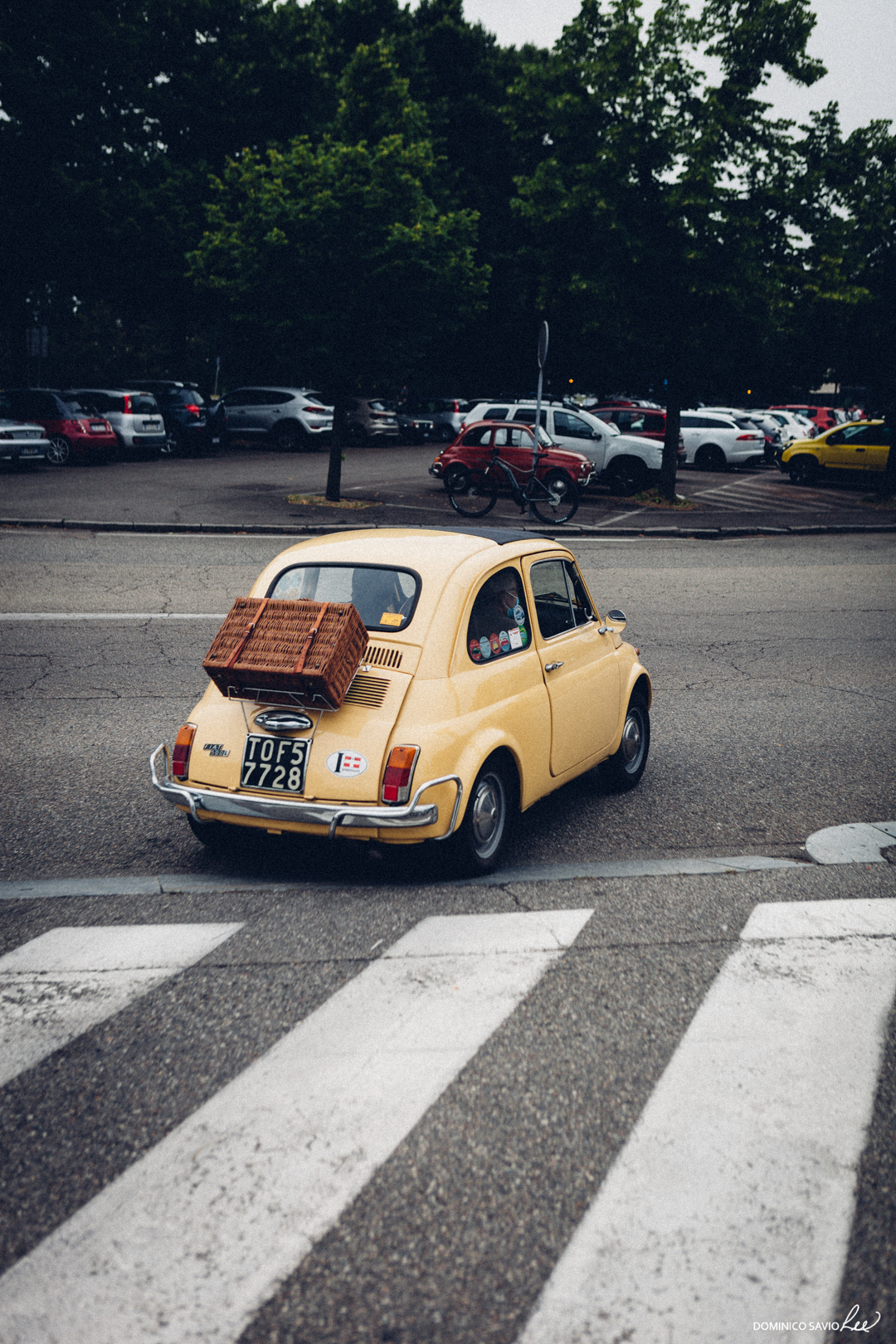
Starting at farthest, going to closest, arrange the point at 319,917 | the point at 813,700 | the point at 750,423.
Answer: the point at 750,423, the point at 813,700, the point at 319,917

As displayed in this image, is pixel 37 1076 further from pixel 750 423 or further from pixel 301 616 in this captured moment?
pixel 750 423

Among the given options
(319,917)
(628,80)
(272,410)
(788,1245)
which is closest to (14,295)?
(272,410)

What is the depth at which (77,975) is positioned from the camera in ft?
14.6

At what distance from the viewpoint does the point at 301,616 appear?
5.34 m

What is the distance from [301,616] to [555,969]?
1951 mm

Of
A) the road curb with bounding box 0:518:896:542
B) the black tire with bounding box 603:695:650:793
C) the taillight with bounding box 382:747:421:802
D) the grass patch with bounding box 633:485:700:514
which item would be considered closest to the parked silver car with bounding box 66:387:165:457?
the road curb with bounding box 0:518:896:542

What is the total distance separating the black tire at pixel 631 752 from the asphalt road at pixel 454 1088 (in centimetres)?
14

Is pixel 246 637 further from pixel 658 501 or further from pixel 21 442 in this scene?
pixel 21 442

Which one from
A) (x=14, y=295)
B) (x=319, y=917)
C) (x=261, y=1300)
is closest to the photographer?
(x=261, y=1300)

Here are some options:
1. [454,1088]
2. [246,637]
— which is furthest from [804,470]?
[454,1088]

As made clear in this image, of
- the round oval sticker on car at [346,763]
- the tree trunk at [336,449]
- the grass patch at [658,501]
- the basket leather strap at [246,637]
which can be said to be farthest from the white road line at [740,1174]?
the grass patch at [658,501]

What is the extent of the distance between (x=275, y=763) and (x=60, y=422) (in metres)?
27.0

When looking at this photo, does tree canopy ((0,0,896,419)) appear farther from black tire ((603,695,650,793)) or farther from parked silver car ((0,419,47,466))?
black tire ((603,695,650,793))

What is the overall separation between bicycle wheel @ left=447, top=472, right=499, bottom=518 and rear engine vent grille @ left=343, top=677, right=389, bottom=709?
17336 mm
